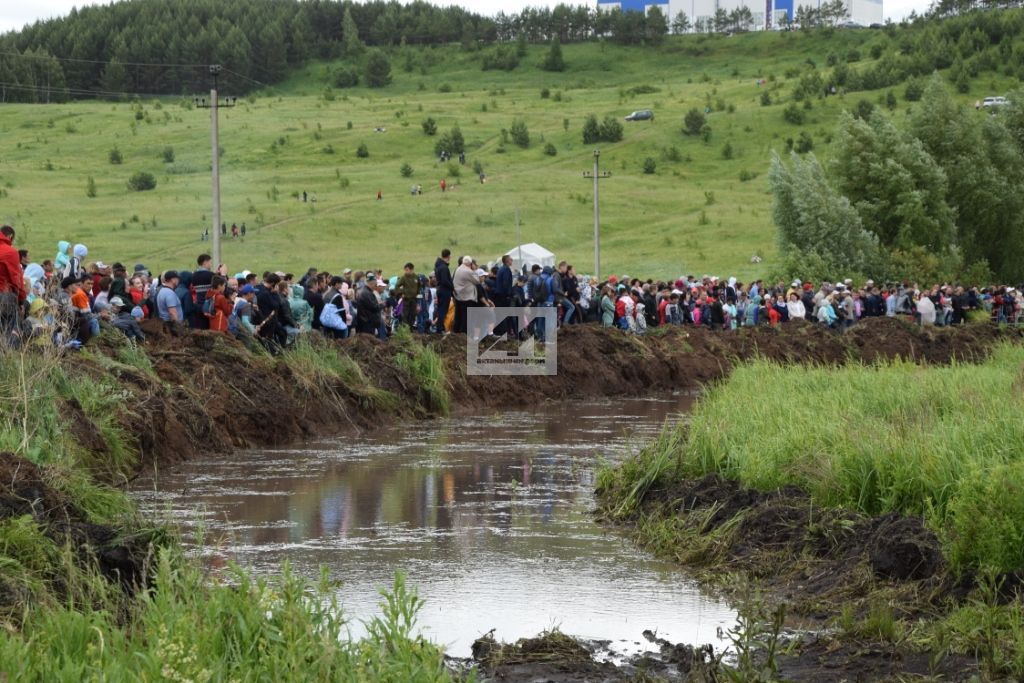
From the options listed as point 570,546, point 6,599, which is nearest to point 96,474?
point 570,546

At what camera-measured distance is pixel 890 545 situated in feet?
36.4

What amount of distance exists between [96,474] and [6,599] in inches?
298

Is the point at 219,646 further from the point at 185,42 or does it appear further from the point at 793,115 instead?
the point at 185,42

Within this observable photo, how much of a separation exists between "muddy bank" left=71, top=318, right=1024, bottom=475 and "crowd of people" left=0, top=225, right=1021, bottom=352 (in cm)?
80

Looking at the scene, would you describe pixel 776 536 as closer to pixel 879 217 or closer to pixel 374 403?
pixel 374 403

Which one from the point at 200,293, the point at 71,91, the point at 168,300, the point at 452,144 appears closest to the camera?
the point at 168,300

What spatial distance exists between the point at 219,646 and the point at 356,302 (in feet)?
66.3

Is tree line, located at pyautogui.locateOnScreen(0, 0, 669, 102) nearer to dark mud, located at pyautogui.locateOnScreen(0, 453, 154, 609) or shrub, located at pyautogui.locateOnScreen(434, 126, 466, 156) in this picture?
shrub, located at pyautogui.locateOnScreen(434, 126, 466, 156)

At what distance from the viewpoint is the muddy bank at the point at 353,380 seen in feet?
63.5

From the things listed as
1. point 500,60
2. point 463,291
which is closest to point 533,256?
point 463,291

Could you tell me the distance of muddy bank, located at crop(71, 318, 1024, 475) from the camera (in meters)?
19.4

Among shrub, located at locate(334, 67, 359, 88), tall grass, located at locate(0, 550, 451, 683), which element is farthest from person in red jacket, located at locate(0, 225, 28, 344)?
shrub, located at locate(334, 67, 359, 88)

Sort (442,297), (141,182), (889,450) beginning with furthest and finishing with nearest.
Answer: (141,182) → (442,297) → (889,450)

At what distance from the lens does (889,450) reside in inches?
496
